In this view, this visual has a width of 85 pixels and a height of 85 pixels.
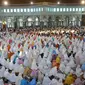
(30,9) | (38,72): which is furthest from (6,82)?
(30,9)

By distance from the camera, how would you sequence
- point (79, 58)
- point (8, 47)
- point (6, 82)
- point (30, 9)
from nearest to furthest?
point (6, 82), point (79, 58), point (8, 47), point (30, 9)

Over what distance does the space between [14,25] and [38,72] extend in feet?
78.2

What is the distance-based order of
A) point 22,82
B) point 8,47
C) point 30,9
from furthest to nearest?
point 30,9, point 8,47, point 22,82

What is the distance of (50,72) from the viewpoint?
409cm

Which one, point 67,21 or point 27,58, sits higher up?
point 27,58

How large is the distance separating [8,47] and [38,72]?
9.45 feet

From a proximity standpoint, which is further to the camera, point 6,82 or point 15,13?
point 15,13

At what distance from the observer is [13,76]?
3916mm

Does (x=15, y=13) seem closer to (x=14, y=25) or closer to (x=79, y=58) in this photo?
(x=14, y=25)

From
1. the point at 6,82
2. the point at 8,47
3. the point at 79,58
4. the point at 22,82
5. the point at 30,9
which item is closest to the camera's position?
the point at 22,82

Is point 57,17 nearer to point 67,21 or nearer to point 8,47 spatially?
point 67,21

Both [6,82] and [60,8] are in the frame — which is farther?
[60,8]

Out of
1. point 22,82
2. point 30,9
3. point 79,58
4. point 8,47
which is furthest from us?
point 30,9

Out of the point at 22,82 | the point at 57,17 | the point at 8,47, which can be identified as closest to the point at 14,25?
the point at 57,17
